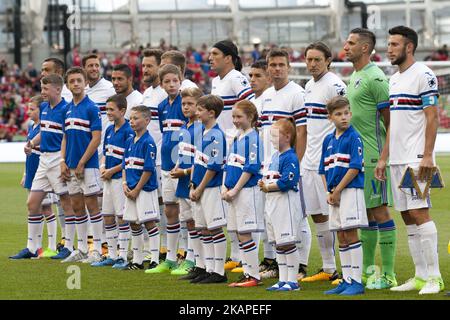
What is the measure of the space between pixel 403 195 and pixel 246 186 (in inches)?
61.8

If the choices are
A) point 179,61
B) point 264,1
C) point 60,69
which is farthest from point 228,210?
Answer: point 264,1

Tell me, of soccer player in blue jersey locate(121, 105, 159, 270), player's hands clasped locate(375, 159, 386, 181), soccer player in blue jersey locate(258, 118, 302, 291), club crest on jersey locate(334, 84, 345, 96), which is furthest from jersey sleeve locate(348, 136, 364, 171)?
soccer player in blue jersey locate(121, 105, 159, 270)

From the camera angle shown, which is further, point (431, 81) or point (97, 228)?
point (97, 228)

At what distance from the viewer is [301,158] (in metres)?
11.0

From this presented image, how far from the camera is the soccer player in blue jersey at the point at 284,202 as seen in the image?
10305 mm

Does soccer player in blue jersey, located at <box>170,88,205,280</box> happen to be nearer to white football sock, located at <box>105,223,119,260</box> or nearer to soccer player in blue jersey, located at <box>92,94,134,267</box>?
soccer player in blue jersey, located at <box>92,94,134,267</box>

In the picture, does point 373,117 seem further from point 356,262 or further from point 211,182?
point 211,182

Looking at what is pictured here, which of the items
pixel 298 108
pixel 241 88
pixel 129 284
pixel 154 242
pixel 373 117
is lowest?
pixel 129 284

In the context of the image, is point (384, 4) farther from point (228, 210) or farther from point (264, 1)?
point (228, 210)

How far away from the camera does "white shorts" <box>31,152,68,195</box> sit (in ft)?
44.1

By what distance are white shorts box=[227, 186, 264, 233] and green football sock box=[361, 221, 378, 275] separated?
0.96m

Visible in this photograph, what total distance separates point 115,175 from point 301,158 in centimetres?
252

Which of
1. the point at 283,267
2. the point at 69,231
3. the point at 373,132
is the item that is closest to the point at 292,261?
the point at 283,267

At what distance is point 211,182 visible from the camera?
11.2m
